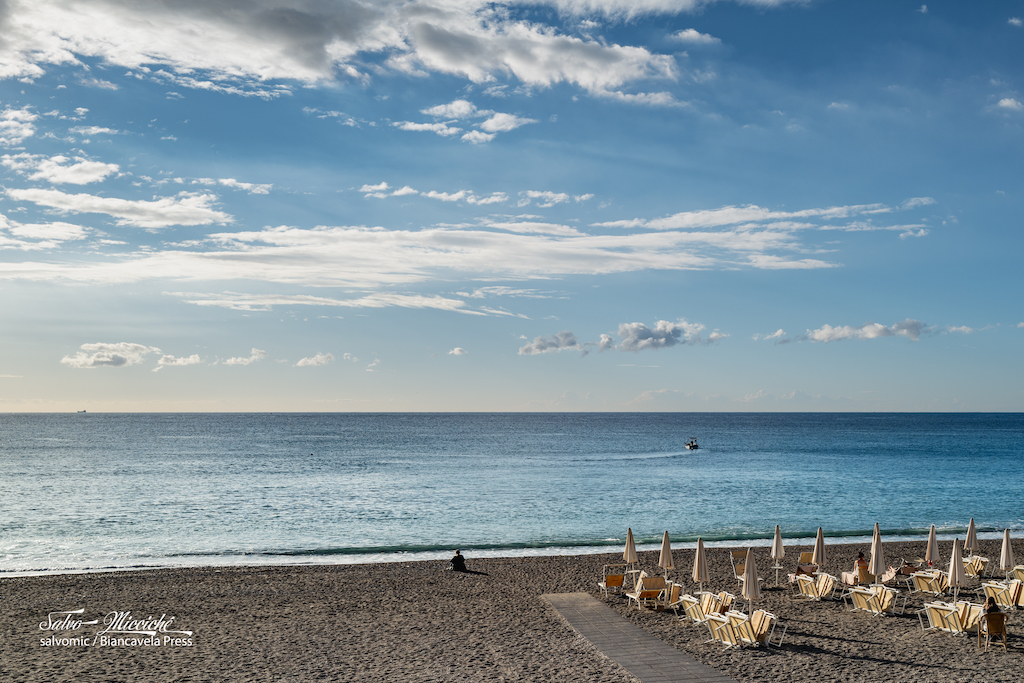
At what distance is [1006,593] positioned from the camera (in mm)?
15430

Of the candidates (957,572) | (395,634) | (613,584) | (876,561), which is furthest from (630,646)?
(957,572)

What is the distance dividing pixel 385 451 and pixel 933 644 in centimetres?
7628

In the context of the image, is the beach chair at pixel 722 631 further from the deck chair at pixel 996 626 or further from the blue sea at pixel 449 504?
the blue sea at pixel 449 504

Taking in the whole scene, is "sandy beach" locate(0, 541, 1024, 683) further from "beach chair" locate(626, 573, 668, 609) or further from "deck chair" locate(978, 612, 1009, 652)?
"beach chair" locate(626, 573, 668, 609)

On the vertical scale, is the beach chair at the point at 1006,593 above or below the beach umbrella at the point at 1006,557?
below

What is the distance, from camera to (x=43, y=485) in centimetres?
4819

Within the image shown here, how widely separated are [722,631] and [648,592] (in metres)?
2.61

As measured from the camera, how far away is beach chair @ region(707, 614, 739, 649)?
42.6ft

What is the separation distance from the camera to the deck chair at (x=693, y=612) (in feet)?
46.5

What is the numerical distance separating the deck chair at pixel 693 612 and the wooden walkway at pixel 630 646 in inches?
48.2

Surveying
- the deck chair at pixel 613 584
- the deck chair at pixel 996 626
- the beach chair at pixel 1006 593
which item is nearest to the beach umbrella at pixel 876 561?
the beach chair at pixel 1006 593

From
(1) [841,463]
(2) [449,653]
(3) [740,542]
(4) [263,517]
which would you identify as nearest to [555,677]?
(2) [449,653]

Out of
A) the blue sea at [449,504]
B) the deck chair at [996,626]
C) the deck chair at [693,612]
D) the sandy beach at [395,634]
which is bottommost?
the blue sea at [449,504]

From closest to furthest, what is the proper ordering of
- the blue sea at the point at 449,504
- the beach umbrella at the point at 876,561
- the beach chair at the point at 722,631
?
the beach chair at the point at 722,631 → the beach umbrella at the point at 876,561 → the blue sea at the point at 449,504
